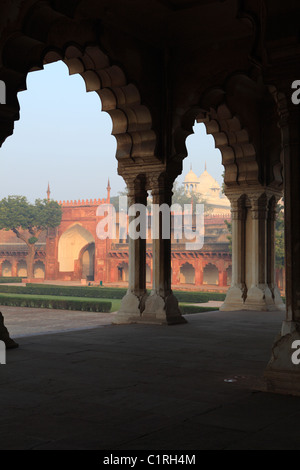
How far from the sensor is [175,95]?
891cm

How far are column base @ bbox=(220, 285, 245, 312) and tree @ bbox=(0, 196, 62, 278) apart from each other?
119ft

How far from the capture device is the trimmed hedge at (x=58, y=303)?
1122 inches

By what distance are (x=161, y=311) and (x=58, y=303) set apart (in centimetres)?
2226

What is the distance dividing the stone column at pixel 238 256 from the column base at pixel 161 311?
283cm

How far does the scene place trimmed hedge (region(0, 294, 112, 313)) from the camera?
28500 mm

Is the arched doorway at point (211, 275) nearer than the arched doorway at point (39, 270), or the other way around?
the arched doorway at point (211, 275)

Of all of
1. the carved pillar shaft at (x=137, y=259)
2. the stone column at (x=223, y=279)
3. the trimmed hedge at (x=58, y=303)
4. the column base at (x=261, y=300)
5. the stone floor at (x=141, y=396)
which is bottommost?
the trimmed hedge at (x=58, y=303)

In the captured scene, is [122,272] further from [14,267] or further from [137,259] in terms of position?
[137,259]

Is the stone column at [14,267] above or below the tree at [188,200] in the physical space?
below

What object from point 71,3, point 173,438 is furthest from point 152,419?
point 71,3

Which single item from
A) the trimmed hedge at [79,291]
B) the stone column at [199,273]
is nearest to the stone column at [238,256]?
the trimmed hedge at [79,291]

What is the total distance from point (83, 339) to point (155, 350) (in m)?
1.15

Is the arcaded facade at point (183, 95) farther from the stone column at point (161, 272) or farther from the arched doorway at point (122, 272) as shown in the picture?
the arched doorway at point (122, 272)

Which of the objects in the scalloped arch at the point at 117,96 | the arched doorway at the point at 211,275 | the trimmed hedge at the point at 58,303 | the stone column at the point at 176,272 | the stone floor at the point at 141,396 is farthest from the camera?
the stone column at the point at 176,272
